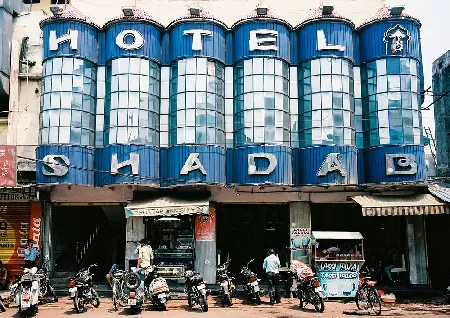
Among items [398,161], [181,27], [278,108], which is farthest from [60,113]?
[398,161]

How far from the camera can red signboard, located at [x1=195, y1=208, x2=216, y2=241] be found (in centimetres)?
1877

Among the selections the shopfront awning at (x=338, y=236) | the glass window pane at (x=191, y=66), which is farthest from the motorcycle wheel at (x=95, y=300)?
the glass window pane at (x=191, y=66)

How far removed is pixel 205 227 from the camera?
1884 cm

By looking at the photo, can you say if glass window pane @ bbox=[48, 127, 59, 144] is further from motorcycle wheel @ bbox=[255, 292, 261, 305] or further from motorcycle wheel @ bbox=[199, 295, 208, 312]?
motorcycle wheel @ bbox=[255, 292, 261, 305]

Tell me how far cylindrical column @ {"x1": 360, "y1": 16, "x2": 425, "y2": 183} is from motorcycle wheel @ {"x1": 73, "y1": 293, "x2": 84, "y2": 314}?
10986 mm

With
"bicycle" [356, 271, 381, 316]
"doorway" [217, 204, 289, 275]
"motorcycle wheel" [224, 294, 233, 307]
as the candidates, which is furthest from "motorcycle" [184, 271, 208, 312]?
"doorway" [217, 204, 289, 275]

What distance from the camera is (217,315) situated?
1392 centimetres

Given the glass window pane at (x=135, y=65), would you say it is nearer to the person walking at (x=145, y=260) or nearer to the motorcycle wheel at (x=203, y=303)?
the person walking at (x=145, y=260)

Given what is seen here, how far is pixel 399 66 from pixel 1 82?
15757 millimetres

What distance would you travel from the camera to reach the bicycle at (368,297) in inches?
534

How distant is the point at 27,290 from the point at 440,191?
1449 centimetres

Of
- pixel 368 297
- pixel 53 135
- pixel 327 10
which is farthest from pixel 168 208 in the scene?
pixel 327 10

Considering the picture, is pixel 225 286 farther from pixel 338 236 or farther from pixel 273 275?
pixel 338 236

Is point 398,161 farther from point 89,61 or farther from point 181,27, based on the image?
point 89,61
